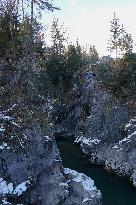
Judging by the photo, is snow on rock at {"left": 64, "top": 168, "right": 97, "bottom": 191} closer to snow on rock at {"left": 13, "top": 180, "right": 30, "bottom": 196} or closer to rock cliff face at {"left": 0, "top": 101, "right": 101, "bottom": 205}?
rock cliff face at {"left": 0, "top": 101, "right": 101, "bottom": 205}

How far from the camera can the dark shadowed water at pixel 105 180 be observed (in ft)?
114

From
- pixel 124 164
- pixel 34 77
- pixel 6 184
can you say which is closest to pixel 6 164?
pixel 6 184

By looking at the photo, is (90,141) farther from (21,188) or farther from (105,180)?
(21,188)

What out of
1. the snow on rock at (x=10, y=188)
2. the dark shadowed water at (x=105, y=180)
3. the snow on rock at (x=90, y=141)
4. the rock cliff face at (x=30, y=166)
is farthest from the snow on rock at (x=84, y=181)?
the snow on rock at (x=90, y=141)

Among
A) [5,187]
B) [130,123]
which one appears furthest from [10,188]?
[130,123]

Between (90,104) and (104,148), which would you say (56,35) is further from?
(104,148)

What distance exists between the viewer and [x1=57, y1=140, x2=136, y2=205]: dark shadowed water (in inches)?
1367

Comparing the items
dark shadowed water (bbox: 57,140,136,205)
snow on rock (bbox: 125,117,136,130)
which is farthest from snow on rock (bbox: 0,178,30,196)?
snow on rock (bbox: 125,117,136,130)

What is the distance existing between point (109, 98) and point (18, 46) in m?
19.3

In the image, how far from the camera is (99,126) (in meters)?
49.8

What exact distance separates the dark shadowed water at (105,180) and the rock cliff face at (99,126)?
110cm

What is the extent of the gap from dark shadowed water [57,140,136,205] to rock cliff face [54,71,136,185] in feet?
3.62

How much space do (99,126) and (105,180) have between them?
11.4 meters

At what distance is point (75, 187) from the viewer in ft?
93.8
